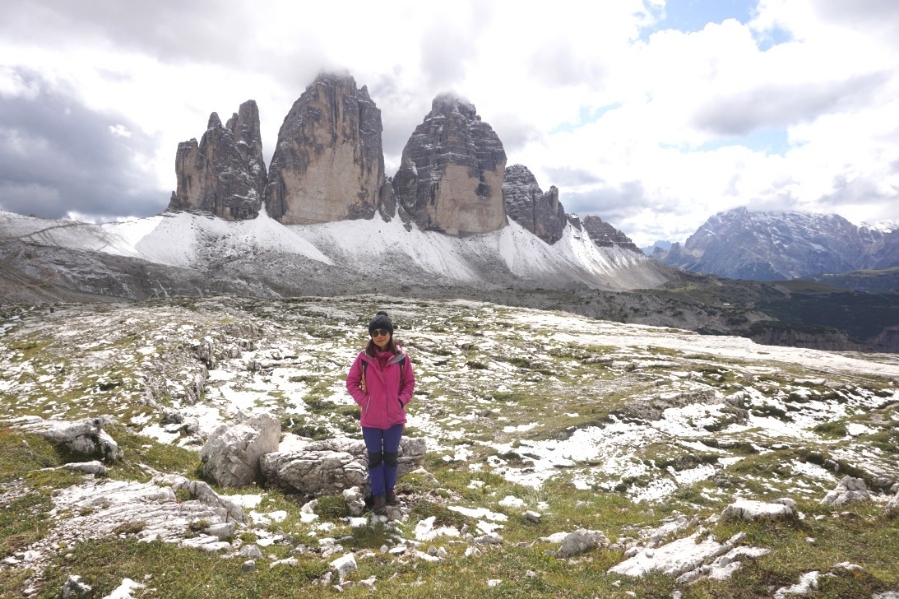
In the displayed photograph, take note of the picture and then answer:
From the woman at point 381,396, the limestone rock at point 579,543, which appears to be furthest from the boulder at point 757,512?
the woman at point 381,396

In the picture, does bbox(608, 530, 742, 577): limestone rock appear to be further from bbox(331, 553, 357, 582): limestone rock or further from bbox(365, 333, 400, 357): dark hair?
bbox(365, 333, 400, 357): dark hair

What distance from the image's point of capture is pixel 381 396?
464 inches

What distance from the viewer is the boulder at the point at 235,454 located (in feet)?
44.9

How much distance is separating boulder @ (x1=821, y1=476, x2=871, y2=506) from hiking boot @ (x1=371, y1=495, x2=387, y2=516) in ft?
43.5

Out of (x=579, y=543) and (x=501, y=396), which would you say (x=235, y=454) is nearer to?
(x=579, y=543)

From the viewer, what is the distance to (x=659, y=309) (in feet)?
618

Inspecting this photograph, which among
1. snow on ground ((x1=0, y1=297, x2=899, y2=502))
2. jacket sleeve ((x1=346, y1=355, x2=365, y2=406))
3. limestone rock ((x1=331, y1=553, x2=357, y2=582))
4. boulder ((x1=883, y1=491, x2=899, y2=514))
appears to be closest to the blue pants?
jacket sleeve ((x1=346, y1=355, x2=365, y2=406))

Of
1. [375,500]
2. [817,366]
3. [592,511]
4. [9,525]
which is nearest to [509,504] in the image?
[592,511]

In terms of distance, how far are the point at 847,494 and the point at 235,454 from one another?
19586 millimetres

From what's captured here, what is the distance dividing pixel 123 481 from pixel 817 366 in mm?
73894

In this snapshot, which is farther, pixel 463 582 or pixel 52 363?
pixel 52 363

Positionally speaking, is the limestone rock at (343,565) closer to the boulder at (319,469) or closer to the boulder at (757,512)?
the boulder at (319,469)

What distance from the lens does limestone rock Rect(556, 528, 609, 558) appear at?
10.5 m

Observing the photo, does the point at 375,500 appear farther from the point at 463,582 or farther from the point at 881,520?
the point at 881,520
